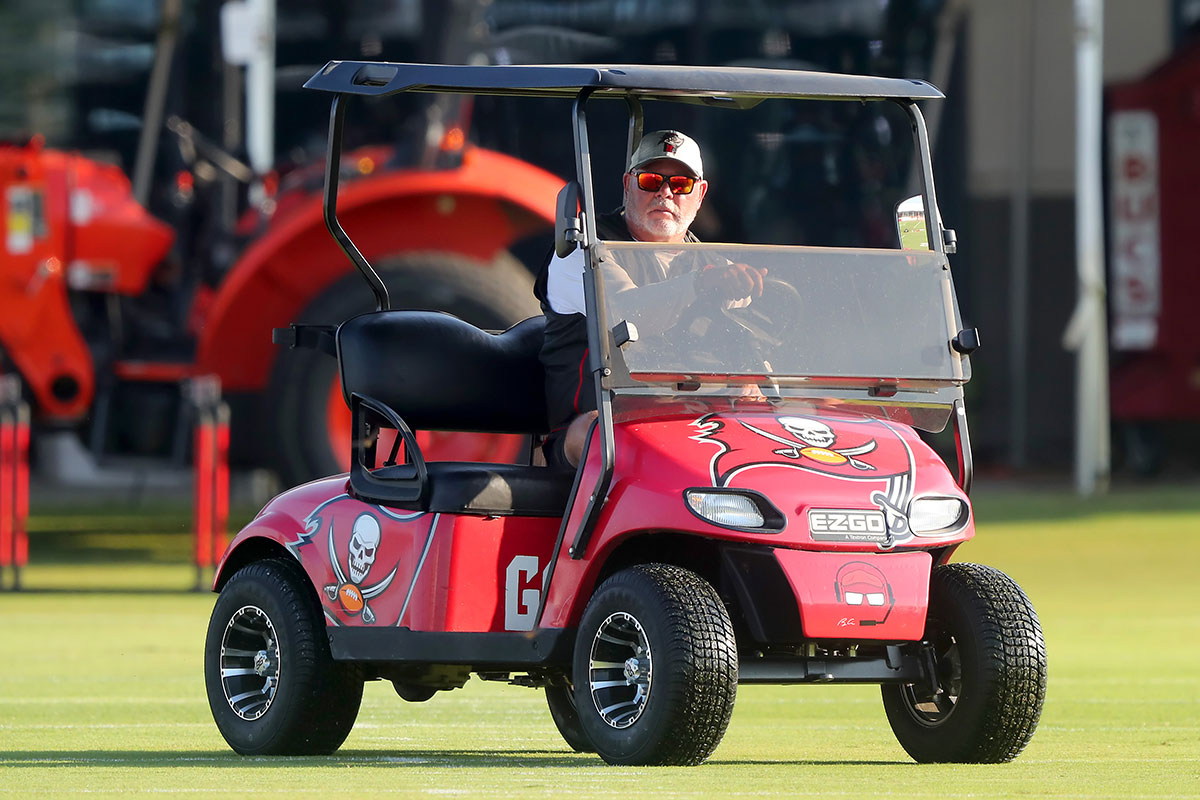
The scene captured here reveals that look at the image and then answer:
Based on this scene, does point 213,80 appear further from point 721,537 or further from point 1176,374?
point 721,537

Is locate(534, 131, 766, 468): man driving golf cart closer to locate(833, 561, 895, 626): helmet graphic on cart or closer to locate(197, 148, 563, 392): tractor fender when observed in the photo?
locate(833, 561, 895, 626): helmet graphic on cart

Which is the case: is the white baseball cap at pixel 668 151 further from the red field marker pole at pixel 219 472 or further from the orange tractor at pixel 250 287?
the red field marker pole at pixel 219 472

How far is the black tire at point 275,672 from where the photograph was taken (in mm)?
7152

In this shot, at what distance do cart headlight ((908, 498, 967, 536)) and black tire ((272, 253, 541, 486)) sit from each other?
20.7ft

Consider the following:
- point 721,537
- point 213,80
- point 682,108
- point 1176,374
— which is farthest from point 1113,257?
point 721,537

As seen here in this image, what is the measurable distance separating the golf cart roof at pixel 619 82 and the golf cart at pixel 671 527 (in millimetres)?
11

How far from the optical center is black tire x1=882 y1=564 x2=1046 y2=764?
6.54 metres

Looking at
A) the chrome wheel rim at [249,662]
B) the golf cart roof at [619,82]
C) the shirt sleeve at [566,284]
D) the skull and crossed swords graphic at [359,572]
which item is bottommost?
the chrome wheel rim at [249,662]

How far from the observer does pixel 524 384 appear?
775 cm

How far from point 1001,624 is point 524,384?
183 cm

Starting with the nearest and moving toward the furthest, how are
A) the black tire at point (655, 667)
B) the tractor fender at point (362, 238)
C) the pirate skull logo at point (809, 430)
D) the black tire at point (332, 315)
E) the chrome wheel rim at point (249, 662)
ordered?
1. the black tire at point (655, 667)
2. the pirate skull logo at point (809, 430)
3. the chrome wheel rim at point (249, 662)
4. the black tire at point (332, 315)
5. the tractor fender at point (362, 238)

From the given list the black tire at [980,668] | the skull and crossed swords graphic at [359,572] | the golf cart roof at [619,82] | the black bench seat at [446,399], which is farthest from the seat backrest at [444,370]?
the black tire at [980,668]

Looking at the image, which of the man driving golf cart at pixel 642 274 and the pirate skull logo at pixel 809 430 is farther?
the man driving golf cart at pixel 642 274

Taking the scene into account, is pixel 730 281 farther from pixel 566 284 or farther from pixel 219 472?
pixel 219 472
